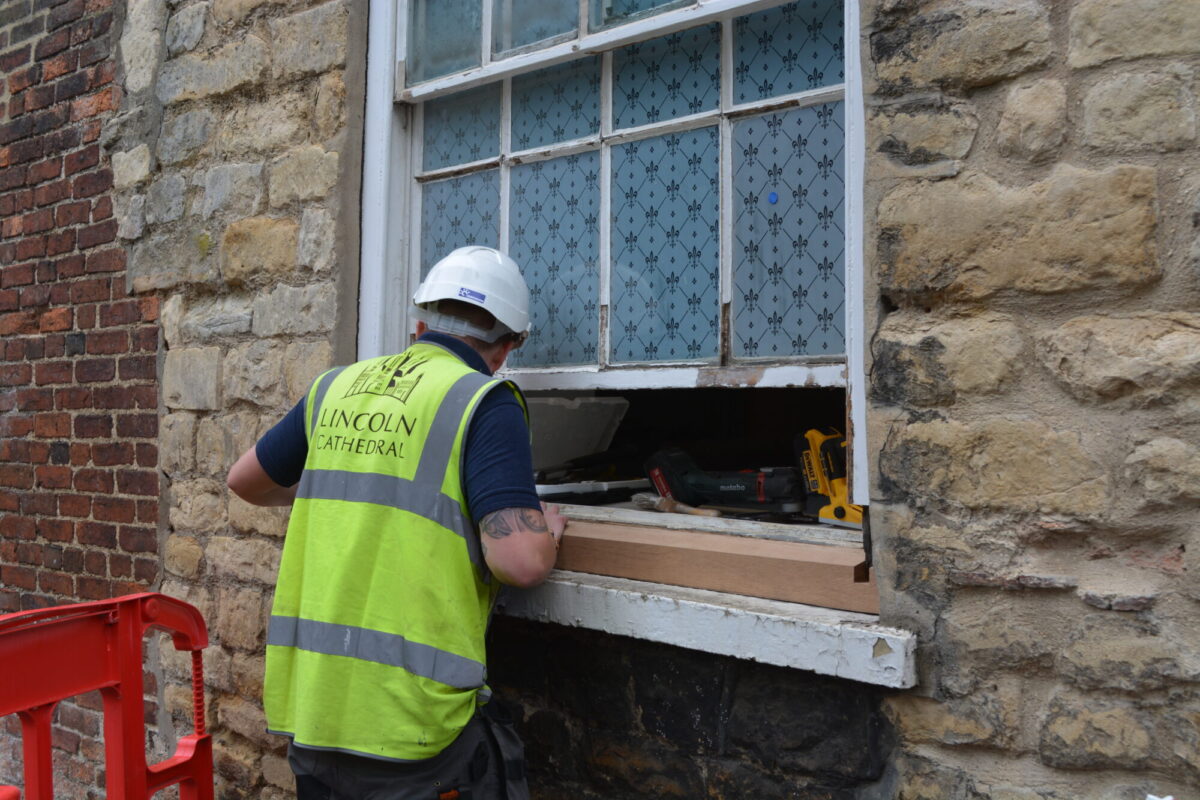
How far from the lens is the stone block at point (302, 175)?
10.4ft

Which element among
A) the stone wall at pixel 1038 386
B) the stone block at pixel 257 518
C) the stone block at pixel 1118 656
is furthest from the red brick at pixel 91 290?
the stone block at pixel 1118 656

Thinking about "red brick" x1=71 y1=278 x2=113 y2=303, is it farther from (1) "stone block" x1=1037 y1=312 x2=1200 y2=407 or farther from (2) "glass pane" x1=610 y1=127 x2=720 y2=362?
(1) "stone block" x1=1037 y1=312 x2=1200 y2=407

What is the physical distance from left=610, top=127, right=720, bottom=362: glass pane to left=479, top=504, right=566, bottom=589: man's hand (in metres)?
0.73

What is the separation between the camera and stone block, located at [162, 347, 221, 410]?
3438 mm

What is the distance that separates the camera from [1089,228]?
181 centimetres

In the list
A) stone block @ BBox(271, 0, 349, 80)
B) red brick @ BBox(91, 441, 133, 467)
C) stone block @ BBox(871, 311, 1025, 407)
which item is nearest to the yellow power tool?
stone block @ BBox(871, 311, 1025, 407)

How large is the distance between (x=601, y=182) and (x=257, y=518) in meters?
1.60

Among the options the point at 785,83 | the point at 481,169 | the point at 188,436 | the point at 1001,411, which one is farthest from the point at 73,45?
the point at 1001,411

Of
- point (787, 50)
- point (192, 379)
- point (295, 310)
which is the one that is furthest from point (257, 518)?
point (787, 50)

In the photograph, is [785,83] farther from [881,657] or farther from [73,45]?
[73,45]

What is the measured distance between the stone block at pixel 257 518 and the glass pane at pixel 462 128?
1242mm

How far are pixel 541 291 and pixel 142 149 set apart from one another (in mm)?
1857

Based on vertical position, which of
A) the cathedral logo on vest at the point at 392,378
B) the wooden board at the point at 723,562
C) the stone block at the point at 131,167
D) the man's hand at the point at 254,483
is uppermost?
the stone block at the point at 131,167

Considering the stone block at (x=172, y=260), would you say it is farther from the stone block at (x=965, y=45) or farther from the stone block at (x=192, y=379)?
the stone block at (x=965, y=45)
